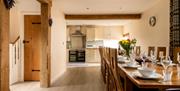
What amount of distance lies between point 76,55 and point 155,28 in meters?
6.92

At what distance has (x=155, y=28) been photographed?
6.91 meters

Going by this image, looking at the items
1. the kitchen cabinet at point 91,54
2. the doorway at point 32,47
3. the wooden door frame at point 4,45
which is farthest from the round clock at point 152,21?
the kitchen cabinet at point 91,54

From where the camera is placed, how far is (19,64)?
6.11m

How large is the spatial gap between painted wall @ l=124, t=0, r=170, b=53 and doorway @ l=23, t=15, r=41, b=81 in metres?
3.45

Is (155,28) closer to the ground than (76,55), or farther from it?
farther from it

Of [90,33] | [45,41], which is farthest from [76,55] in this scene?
[45,41]

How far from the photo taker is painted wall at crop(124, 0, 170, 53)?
588 centimetres

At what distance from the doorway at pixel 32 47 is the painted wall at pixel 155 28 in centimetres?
345

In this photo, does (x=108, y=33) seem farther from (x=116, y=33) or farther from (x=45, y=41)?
(x=45, y=41)

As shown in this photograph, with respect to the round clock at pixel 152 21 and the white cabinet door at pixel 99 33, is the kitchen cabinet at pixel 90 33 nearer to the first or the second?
the white cabinet door at pixel 99 33

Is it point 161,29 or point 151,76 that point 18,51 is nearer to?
point 161,29

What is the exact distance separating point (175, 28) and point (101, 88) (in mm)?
2227

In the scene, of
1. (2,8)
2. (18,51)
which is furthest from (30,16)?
(2,8)

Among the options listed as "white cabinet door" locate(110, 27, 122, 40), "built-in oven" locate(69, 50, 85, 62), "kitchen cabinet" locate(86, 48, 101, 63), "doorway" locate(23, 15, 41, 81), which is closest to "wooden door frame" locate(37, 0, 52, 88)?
"doorway" locate(23, 15, 41, 81)
